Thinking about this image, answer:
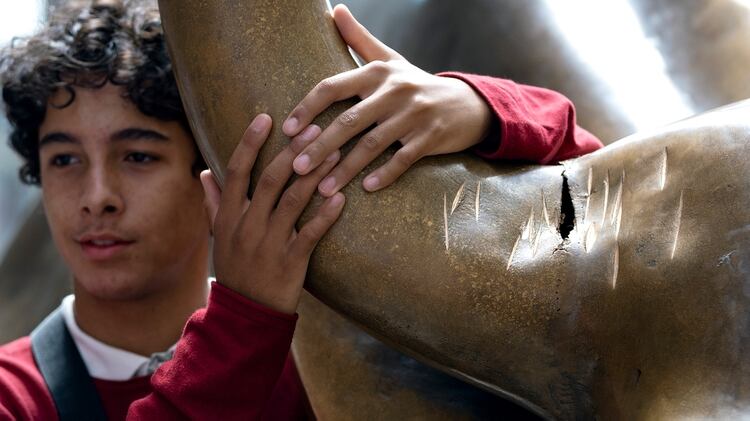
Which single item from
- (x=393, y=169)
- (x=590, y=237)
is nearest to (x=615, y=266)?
(x=590, y=237)

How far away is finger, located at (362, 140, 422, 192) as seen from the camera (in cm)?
50

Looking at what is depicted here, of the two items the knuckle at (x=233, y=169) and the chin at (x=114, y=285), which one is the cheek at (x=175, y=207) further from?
the knuckle at (x=233, y=169)

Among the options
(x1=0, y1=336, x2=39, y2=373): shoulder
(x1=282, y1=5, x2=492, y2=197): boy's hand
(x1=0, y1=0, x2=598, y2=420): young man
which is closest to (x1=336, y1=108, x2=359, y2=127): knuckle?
(x1=282, y1=5, x2=492, y2=197): boy's hand

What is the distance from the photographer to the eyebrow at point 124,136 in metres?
0.93

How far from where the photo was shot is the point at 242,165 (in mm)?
517

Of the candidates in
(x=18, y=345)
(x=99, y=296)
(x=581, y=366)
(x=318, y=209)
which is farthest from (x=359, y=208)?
(x=18, y=345)

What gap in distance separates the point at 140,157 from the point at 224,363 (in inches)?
16.5

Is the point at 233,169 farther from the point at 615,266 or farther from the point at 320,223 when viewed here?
the point at 615,266

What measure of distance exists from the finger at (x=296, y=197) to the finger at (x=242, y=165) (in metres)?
0.02

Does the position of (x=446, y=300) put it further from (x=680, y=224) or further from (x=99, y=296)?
(x=99, y=296)

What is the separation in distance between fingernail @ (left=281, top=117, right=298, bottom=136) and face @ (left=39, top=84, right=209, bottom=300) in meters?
0.44

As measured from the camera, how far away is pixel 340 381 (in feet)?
2.04

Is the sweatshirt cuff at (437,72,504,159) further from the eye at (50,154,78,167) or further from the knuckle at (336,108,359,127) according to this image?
the eye at (50,154,78,167)

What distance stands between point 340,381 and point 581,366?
0.17 metres
